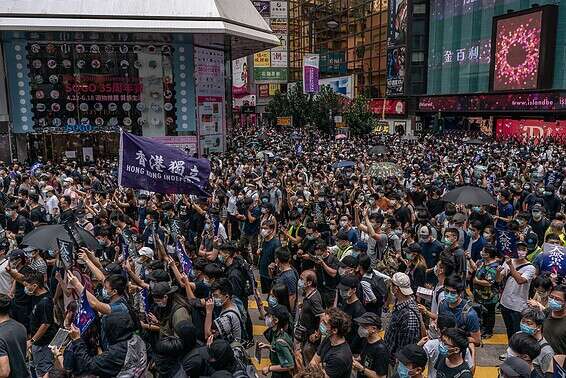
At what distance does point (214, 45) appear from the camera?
28.8m

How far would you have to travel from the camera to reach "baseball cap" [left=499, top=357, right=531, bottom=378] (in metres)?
3.66

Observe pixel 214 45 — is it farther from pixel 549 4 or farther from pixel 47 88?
pixel 549 4

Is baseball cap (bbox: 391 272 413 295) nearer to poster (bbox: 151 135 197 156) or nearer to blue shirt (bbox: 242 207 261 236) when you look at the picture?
blue shirt (bbox: 242 207 261 236)

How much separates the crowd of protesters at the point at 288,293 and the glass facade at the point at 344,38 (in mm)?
48977

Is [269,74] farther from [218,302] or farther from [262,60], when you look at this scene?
Answer: [218,302]

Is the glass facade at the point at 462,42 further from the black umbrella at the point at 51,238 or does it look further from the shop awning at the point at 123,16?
the black umbrella at the point at 51,238

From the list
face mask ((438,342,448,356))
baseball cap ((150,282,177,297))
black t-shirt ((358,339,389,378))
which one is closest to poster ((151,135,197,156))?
baseball cap ((150,282,177,297))

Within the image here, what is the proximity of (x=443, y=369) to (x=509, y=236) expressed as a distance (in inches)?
166

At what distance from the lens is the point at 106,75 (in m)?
26.3

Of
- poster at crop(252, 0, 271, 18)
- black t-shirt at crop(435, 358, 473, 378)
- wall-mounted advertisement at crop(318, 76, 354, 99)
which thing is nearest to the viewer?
black t-shirt at crop(435, 358, 473, 378)

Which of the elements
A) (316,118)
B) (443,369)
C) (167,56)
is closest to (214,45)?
(167,56)

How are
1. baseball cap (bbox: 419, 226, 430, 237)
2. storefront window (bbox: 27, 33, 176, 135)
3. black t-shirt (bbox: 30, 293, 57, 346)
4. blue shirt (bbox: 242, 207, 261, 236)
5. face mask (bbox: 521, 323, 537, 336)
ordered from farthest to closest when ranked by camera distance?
storefront window (bbox: 27, 33, 176, 135) → blue shirt (bbox: 242, 207, 261, 236) → baseball cap (bbox: 419, 226, 430, 237) → black t-shirt (bbox: 30, 293, 57, 346) → face mask (bbox: 521, 323, 537, 336)

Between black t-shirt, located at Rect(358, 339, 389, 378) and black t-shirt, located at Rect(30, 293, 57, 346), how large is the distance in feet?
10.6

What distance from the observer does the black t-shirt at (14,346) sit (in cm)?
430
